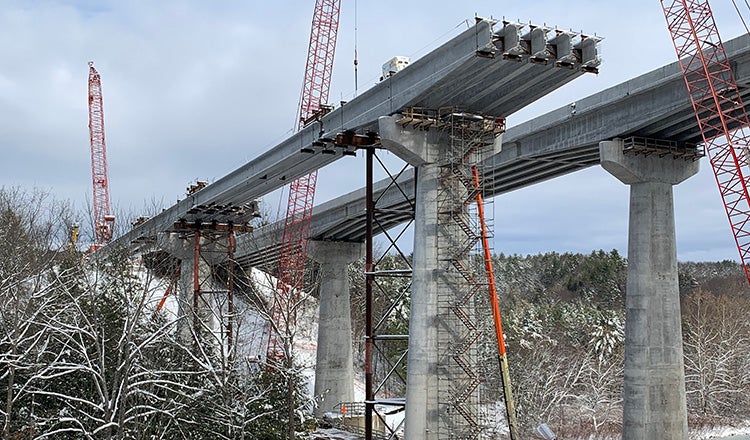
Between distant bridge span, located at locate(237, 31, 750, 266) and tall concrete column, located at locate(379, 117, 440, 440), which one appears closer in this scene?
tall concrete column, located at locate(379, 117, 440, 440)

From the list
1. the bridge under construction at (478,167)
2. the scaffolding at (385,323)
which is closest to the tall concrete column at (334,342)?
the scaffolding at (385,323)

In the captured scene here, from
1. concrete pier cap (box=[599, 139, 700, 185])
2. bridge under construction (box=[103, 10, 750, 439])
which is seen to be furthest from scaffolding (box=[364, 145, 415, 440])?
concrete pier cap (box=[599, 139, 700, 185])

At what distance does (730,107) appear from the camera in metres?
33.8

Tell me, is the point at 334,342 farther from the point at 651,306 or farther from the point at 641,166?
the point at 641,166

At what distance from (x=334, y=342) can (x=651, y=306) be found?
28333 mm

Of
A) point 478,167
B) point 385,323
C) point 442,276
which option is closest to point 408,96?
point 478,167

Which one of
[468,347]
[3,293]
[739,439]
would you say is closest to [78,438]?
[3,293]

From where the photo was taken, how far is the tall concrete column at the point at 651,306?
34.4 m

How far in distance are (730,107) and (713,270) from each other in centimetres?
13843

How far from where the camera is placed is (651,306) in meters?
35.2

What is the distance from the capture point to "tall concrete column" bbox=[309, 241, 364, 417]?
5709 centimetres

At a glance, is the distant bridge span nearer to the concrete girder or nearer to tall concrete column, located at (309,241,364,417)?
the concrete girder

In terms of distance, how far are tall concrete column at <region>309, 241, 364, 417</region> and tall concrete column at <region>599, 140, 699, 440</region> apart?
26.4 meters

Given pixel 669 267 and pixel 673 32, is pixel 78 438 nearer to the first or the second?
pixel 669 267
